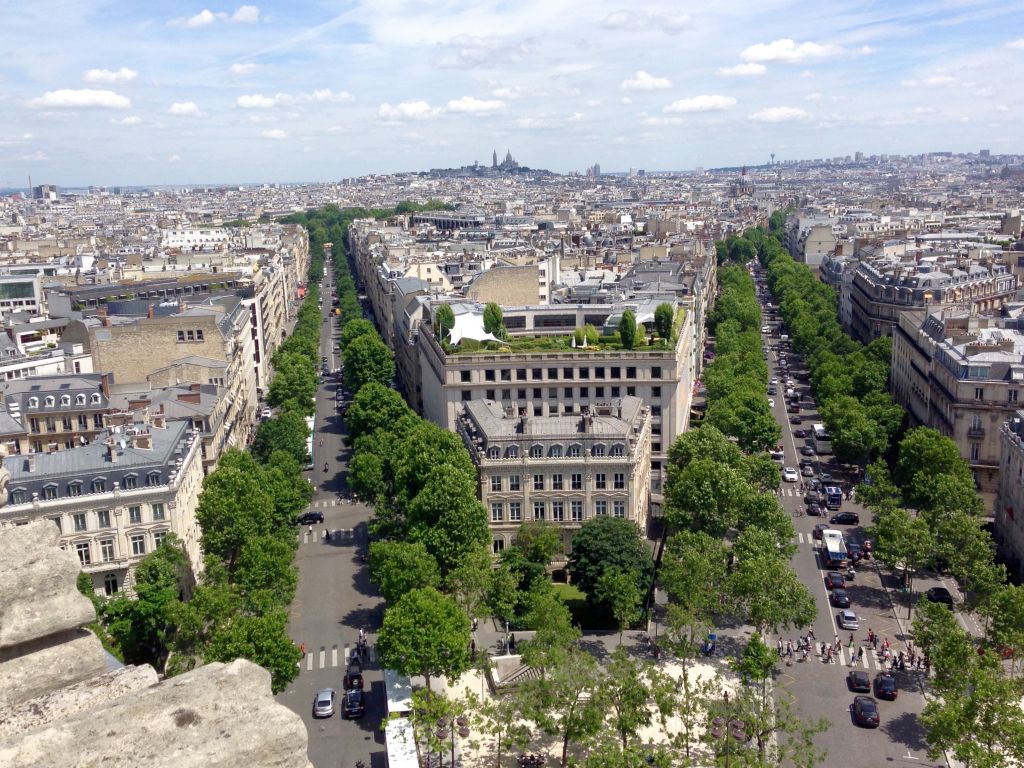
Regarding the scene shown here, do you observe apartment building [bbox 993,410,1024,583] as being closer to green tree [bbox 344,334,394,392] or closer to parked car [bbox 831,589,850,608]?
parked car [bbox 831,589,850,608]

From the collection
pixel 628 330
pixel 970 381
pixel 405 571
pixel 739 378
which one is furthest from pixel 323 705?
pixel 739 378

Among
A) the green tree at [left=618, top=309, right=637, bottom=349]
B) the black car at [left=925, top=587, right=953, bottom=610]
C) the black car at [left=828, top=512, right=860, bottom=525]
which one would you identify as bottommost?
the black car at [left=828, top=512, right=860, bottom=525]

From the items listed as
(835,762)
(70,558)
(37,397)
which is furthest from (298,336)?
(70,558)

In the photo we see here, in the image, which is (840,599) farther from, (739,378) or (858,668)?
(739,378)

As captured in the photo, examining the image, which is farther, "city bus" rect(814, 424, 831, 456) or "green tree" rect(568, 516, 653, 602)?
"city bus" rect(814, 424, 831, 456)

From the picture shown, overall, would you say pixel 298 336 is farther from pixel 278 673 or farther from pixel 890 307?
pixel 278 673

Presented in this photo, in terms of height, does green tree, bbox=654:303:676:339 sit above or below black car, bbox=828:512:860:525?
above

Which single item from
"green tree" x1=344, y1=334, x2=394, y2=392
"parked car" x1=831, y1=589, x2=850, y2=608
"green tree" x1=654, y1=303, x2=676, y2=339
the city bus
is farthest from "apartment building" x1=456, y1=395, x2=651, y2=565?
"green tree" x1=344, y1=334, x2=394, y2=392
